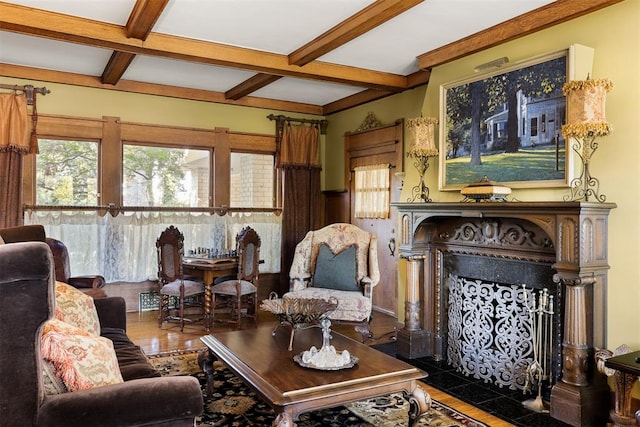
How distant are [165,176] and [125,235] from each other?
86 cm

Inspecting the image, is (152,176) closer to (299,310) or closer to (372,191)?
(372,191)

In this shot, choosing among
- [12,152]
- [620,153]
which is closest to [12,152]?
[12,152]

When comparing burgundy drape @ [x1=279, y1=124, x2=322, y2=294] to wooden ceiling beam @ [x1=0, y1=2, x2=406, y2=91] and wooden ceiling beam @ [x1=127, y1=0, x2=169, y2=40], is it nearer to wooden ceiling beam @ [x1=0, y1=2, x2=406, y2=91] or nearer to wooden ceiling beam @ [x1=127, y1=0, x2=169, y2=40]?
wooden ceiling beam @ [x1=0, y1=2, x2=406, y2=91]

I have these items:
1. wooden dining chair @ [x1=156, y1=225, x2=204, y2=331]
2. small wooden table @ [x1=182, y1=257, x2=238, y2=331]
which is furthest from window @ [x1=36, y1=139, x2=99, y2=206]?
small wooden table @ [x1=182, y1=257, x2=238, y2=331]

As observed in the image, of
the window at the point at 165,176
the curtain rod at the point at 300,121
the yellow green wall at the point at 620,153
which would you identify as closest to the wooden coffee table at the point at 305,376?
the yellow green wall at the point at 620,153

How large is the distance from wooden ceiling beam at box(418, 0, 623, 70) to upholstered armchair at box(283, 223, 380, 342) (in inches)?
71.5

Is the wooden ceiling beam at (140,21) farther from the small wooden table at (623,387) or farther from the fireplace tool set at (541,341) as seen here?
the small wooden table at (623,387)

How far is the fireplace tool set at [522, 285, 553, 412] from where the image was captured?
10.2 feet

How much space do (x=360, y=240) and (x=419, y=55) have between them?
1.86 meters

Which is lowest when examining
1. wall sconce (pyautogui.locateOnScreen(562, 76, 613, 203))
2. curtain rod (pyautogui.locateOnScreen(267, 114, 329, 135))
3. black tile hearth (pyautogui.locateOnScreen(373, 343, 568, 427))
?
black tile hearth (pyautogui.locateOnScreen(373, 343, 568, 427))

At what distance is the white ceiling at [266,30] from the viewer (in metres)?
3.27

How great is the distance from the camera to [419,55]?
4.30 metres

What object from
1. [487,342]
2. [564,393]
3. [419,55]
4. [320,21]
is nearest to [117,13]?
[320,21]

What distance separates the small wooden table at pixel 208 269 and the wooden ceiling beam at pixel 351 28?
222 centimetres
